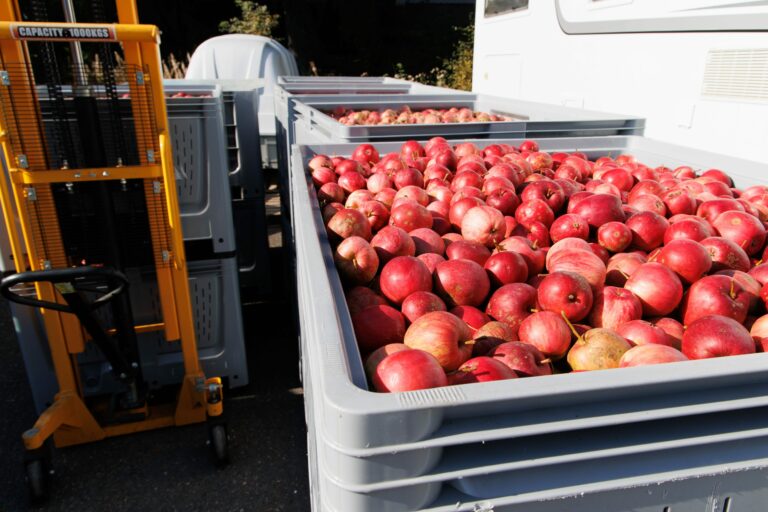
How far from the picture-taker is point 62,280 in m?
2.27

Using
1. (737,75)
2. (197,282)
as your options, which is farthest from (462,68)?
(197,282)

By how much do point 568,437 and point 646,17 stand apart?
4.26 meters

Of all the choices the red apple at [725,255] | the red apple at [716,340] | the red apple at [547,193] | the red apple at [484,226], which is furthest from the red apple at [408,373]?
the red apple at [547,193]

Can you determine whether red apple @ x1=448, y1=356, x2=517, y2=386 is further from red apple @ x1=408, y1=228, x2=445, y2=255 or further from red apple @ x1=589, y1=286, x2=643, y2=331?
red apple @ x1=408, y1=228, x2=445, y2=255

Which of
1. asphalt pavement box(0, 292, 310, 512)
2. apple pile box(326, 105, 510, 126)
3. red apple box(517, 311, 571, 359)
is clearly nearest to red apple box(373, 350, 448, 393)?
red apple box(517, 311, 571, 359)

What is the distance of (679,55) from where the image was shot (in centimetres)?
402

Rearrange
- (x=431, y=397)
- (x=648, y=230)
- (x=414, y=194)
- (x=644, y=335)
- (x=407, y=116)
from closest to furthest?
(x=431, y=397) < (x=644, y=335) < (x=648, y=230) < (x=414, y=194) < (x=407, y=116)

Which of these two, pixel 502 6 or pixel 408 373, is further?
pixel 502 6

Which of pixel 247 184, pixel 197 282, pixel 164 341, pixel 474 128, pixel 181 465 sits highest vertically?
pixel 474 128

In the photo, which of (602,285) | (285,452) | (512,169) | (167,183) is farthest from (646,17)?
(285,452)

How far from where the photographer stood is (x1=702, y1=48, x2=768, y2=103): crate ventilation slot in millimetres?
3377

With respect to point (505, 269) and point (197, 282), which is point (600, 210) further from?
point (197, 282)

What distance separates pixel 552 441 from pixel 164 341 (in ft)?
8.77

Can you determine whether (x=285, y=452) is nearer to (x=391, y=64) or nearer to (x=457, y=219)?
(x=457, y=219)
